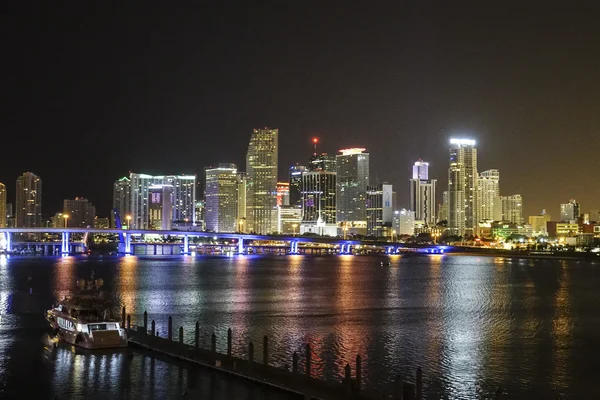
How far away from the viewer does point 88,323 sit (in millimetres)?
35531

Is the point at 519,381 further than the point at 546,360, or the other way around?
the point at 546,360

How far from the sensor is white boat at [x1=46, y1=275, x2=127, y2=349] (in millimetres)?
35094

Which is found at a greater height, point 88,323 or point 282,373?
point 88,323

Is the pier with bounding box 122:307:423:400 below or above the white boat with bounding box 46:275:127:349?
below

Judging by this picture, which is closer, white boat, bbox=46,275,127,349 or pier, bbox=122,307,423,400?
pier, bbox=122,307,423,400

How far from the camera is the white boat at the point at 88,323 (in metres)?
35.1

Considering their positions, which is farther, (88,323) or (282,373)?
(88,323)

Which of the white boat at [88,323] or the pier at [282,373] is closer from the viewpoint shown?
the pier at [282,373]

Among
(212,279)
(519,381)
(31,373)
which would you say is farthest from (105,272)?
(519,381)

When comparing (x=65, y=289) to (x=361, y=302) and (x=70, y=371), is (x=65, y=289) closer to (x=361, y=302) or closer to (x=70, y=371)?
(x=361, y=302)

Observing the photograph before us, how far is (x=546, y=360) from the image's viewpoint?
37781 millimetres

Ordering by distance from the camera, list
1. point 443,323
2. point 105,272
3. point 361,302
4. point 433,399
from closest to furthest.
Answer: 1. point 433,399
2. point 443,323
3. point 361,302
4. point 105,272

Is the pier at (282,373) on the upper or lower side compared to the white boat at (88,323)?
lower

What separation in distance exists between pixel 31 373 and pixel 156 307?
26804 mm
